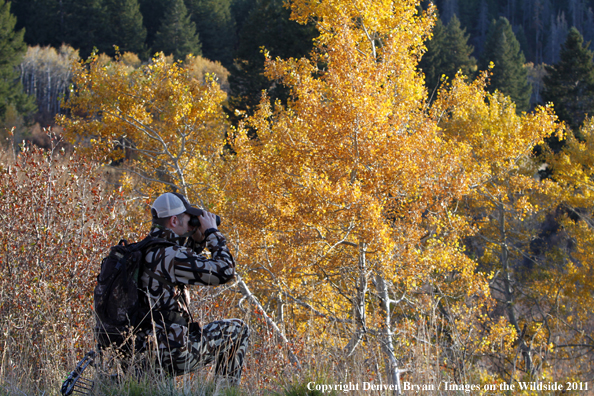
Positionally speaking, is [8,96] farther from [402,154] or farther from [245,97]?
[402,154]

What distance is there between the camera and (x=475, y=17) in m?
63.1

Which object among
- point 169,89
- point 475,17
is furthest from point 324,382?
point 475,17

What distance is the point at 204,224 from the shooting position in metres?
2.82

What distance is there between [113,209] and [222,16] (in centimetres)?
3827

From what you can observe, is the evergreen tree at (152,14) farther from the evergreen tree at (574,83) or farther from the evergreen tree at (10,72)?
the evergreen tree at (574,83)

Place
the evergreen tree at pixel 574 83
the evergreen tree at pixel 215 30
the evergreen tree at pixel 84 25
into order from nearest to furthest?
the evergreen tree at pixel 574 83 < the evergreen tree at pixel 84 25 < the evergreen tree at pixel 215 30

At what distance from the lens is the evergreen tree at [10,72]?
28.8m

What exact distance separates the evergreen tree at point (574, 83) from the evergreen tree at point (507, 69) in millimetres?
3855

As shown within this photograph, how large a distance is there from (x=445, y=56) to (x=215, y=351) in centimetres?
3200

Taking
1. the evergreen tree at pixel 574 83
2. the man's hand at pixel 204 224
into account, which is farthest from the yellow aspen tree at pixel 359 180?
the evergreen tree at pixel 574 83

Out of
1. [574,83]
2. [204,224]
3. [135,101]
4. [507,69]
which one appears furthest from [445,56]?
[204,224]

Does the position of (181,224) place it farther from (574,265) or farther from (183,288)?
Result: (574,265)

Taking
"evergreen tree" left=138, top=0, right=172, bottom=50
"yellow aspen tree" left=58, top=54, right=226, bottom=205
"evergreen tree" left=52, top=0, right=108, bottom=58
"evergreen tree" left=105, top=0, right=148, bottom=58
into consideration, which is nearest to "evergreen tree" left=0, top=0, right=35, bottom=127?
"evergreen tree" left=52, top=0, right=108, bottom=58

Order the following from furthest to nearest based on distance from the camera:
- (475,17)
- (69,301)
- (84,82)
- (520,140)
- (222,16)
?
(475,17), (222,16), (520,140), (84,82), (69,301)
